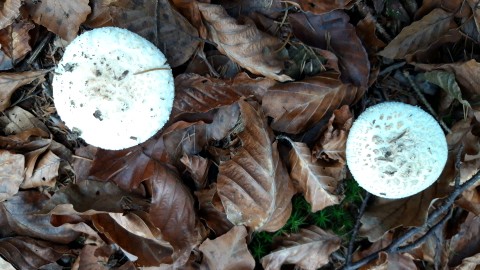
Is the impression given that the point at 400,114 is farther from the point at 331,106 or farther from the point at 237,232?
the point at 237,232

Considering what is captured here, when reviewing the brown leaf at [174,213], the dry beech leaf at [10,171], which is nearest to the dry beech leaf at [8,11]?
the dry beech leaf at [10,171]

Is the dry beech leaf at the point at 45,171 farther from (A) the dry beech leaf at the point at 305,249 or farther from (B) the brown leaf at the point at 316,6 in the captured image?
(B) the brown leaf at the point at 316,6

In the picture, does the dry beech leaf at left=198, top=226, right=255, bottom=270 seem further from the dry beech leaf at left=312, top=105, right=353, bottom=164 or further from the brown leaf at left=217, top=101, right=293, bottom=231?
the dry beech leaf at left=312, top=105, right=353, bottom=164

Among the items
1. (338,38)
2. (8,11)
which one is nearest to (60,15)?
(8,11)

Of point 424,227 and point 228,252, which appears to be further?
point 424,227

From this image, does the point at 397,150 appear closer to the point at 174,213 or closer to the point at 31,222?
the point at 174,213


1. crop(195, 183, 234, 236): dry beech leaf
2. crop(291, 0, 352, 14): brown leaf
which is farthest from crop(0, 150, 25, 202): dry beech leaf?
crop(291, 0, 352, 14): brown leaf
